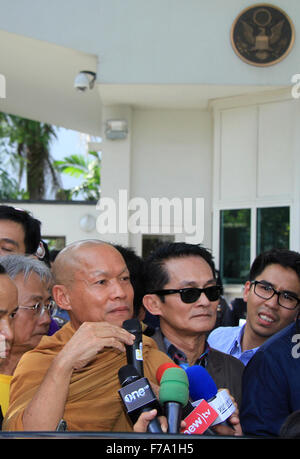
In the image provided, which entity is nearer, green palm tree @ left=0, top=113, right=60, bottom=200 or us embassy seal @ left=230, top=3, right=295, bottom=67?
us embassy seal @ left=230, top=3, right=295, bottom=67

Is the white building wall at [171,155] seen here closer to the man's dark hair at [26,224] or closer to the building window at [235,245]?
the building window at [235,245]

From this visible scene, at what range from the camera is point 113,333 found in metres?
1.77

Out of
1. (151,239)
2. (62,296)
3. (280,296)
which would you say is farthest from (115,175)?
(62,296)

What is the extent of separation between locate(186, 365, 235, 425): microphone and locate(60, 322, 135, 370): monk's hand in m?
0.24

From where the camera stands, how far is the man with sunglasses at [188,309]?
2561 millimetres

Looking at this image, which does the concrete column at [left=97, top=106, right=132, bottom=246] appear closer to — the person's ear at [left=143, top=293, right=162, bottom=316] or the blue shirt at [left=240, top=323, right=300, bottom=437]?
the person's ear at [left=143, top=293, right=162, bottom=316]

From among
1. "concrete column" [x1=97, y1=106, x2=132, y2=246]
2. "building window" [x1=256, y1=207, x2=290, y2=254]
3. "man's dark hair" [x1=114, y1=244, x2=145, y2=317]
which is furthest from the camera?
"concrete column" [x1=97, y1=106, x2=132, y2=246]

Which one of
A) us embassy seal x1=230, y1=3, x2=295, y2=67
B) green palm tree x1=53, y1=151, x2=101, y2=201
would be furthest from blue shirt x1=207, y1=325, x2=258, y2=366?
green palm tree x1=53, y1=151, x2=101, y2=201

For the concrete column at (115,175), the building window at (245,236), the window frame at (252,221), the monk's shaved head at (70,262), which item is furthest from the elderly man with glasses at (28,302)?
the concrete column at (115,175)

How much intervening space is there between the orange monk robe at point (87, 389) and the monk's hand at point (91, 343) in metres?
0.23

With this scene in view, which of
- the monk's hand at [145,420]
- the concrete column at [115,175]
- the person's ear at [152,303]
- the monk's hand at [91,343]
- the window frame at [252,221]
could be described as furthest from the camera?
the concrete column at [115,175]

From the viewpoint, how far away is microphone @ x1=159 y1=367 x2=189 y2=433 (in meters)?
1.39

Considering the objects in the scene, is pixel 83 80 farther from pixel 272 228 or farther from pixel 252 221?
pixel 272 228

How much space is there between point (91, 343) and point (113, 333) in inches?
3.1
